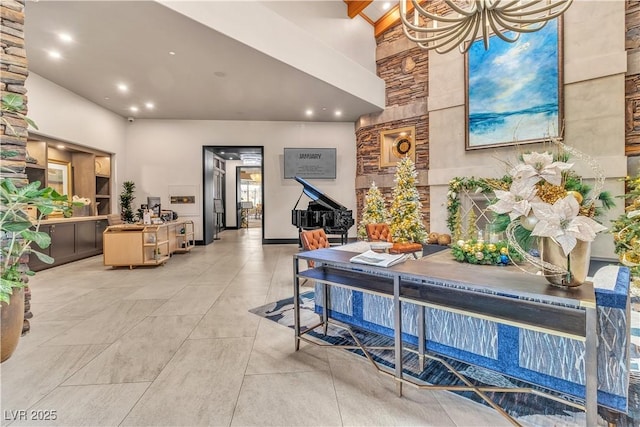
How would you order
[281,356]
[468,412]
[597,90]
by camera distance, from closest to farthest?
1. [468,412]
2. [281,356]
3. [597,90]

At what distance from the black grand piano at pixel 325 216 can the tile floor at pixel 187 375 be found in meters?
3.13

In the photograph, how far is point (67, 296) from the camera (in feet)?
13.0

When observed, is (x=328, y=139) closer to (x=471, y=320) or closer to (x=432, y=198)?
(x=432, y=198)

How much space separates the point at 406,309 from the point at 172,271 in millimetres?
4839

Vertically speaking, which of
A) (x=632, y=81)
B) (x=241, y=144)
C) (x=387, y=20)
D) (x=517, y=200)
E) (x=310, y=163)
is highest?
(x=387, y=20)

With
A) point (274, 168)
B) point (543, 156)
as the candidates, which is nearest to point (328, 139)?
point (274, 168)

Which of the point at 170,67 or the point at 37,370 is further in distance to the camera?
the point at 170,67

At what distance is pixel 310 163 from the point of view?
876cm

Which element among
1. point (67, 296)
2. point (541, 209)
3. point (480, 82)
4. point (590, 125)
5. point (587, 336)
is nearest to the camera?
point (587, 336)

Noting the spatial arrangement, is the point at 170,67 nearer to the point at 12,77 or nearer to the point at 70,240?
the point at 12,77

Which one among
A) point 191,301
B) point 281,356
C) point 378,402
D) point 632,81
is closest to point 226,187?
point 191,301

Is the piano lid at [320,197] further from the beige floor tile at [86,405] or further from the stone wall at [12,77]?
the beige floor tile at [86,405]

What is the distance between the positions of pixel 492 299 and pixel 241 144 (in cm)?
838

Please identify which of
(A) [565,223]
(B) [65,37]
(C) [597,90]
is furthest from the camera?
(C) [597,90]
